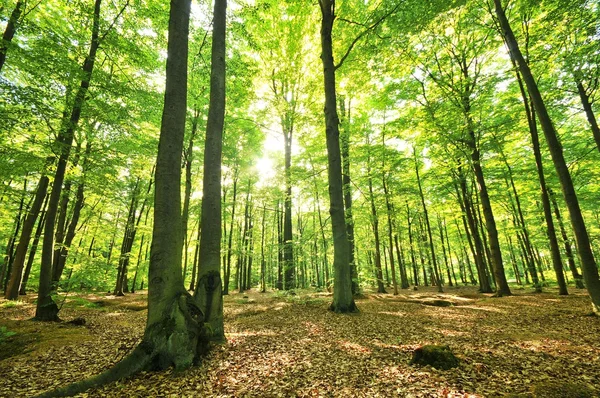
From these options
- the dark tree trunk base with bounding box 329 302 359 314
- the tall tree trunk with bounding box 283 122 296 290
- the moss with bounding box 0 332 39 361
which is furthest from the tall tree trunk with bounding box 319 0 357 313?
the moss with bounding box 0 332 39 361

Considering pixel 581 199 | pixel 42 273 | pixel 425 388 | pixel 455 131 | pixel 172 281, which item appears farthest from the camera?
pixel 581 199

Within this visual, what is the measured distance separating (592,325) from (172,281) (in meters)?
9.47

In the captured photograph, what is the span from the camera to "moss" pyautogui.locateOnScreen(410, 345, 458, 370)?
4043 mm

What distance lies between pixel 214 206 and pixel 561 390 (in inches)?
258

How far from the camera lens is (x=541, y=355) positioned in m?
4.37

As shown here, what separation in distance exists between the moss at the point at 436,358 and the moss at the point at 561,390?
1014 millimetres

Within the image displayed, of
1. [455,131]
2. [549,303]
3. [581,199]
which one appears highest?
[455,131]

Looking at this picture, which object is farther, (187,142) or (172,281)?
(187,142)

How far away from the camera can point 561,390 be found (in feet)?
10.3

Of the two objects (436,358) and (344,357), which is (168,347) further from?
(436,358)

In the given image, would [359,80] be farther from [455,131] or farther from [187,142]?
[187,142]

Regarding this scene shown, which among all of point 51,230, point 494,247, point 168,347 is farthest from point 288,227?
point 168,347

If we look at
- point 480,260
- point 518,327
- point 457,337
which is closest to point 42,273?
point 457,337

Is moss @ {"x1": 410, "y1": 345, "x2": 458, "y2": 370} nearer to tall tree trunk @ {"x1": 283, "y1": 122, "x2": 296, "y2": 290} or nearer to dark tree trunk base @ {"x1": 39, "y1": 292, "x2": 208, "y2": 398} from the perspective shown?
dark tree trunk base @ {"x1": 39, "y1": 292, "x2": 208, "y2": 398}
